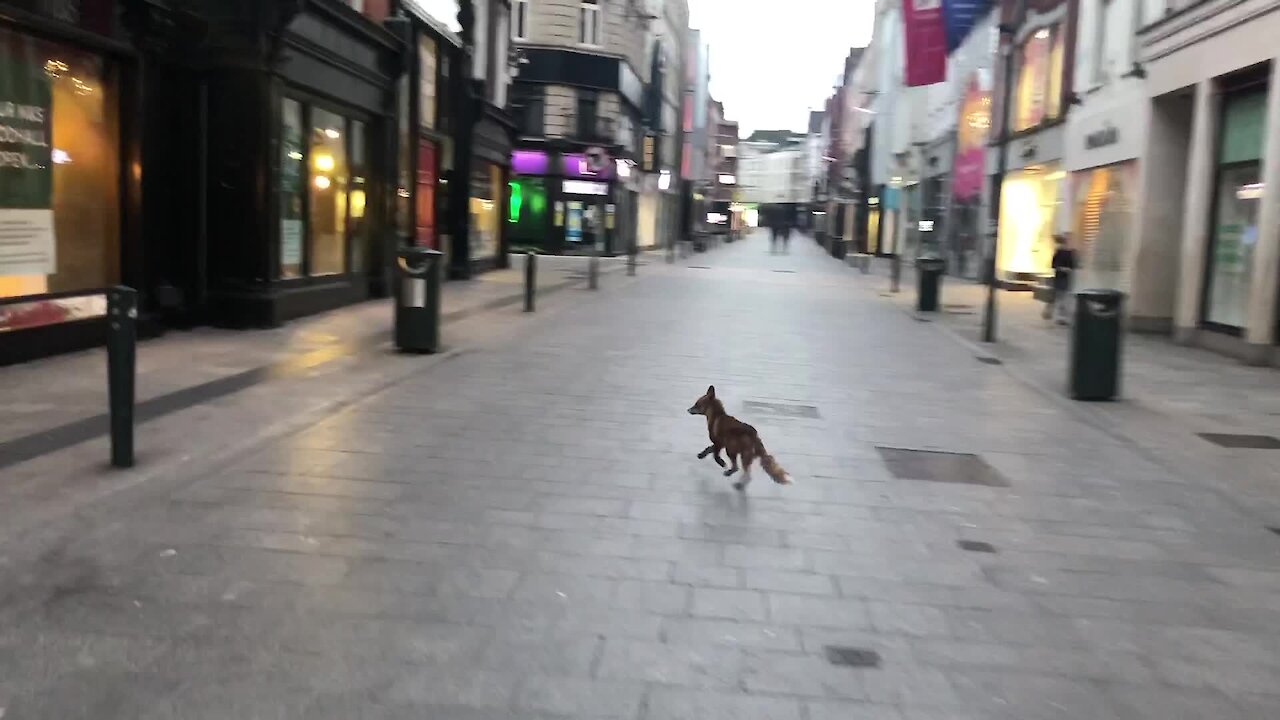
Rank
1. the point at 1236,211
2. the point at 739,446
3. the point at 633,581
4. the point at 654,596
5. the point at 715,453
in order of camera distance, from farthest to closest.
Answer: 1. the point at 1236,211
2. the point at 715,453
3. the point at 739,446
4. the point at 633,581
5. the point at 654,596

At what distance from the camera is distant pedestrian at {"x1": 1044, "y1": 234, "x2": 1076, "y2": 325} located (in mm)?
19953

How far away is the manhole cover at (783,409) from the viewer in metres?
10.1

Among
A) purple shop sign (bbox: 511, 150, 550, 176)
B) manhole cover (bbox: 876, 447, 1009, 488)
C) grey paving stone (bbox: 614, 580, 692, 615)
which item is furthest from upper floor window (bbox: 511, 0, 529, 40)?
grey paving stone (bbox: 614, 580, 692, 615)

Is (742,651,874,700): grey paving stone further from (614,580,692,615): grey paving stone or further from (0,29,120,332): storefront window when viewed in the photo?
(0,29,120,332): storefront window

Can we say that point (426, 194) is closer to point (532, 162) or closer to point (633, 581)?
point (633, 581)

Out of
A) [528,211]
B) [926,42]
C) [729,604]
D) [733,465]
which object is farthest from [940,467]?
[528,211]

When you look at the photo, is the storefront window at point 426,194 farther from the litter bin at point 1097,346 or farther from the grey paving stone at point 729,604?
the grey paving stone at point 729,604

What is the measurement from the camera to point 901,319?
67.8 ft

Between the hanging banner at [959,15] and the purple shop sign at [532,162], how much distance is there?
1794 cm

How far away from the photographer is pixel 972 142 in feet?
116

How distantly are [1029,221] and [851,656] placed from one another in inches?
1081

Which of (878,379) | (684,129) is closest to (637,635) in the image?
(878,379)

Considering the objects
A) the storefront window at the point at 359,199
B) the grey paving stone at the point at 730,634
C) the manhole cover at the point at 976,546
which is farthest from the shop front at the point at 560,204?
the grey paving stone at the point at 730,634

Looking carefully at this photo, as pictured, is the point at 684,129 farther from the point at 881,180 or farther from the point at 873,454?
the point at 873,454
